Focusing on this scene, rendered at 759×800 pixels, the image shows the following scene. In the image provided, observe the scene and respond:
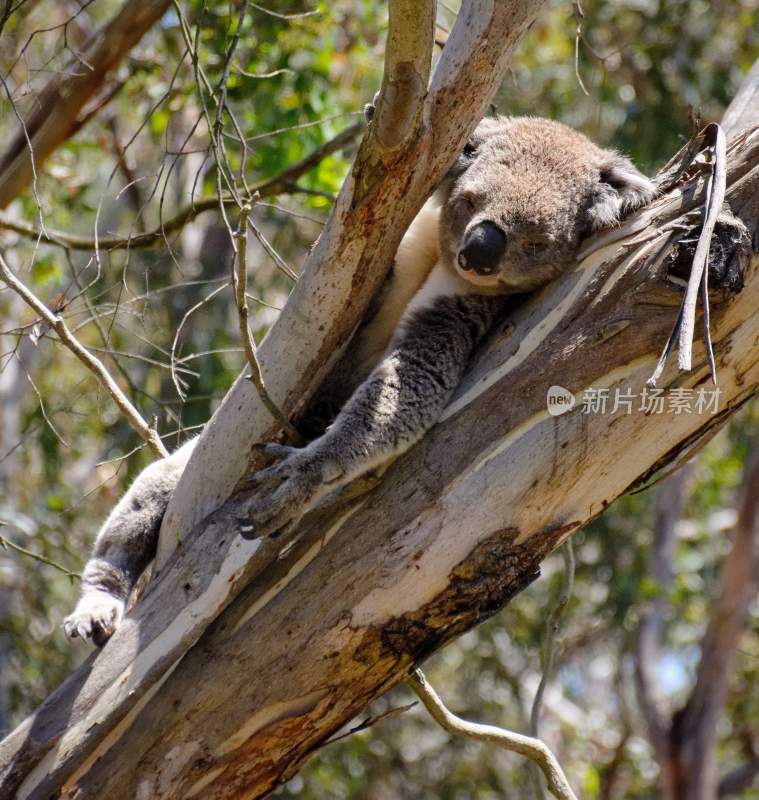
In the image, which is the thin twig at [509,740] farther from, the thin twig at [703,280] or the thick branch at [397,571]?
the thin twig at [703,280]

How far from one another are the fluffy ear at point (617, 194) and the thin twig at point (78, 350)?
1.52 m

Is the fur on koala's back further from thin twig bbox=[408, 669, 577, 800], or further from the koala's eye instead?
thin twig bbox=[408, 669, 577, 800]

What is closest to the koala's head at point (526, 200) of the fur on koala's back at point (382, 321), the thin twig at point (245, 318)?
the fur on koala's back at point (382, 321)

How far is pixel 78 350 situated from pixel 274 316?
359 cm

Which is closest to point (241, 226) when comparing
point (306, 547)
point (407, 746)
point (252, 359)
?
point (252, 359)

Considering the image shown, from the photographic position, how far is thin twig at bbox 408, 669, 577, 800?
116 inches

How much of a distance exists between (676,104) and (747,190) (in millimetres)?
4872

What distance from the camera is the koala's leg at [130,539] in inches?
134

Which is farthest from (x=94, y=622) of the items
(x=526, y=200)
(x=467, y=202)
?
(x=526, y=200)

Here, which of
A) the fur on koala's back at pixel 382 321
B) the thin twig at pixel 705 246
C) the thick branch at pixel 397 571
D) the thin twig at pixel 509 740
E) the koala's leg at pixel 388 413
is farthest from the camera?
the fur on koala's back at pixel 382 321

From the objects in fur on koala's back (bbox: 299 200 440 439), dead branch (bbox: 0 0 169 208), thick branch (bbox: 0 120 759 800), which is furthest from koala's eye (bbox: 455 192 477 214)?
dead branch (bbox: 0 0 169 208)

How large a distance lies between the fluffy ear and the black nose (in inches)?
11.9

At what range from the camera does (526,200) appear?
3418 mm

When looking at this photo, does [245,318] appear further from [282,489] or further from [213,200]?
[213,200]
